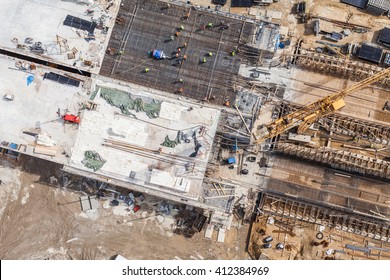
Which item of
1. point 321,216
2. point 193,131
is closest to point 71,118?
point 193,131

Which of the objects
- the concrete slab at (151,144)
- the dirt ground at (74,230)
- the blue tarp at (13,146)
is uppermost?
the concrete slab at (151,144)

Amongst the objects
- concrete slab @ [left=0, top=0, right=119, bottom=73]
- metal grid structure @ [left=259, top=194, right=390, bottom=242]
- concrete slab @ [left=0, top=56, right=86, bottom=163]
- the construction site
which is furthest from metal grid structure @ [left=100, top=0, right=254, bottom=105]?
metal grid structure @ [left=259, top=194, right=390, bottom=242]

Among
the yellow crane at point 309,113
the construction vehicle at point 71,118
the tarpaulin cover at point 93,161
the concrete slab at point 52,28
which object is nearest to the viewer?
the yellow crane at point 309,113

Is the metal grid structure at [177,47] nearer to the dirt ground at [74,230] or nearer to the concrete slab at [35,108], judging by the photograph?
the concrete slab at [35,108]

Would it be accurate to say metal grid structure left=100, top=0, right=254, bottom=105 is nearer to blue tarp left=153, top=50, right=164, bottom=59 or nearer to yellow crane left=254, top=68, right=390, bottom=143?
blue tarp left=153, top=50, right=164, bottom=59

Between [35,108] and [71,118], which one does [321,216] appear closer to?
[71,118]

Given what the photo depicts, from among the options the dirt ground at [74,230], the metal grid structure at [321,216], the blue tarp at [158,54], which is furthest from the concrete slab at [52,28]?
the metal grid structure at [321,216]

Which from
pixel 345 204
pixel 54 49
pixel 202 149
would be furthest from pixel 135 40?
pixel 345 204

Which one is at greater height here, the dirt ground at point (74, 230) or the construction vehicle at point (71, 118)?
the construction vehicle at point (71, 118)
